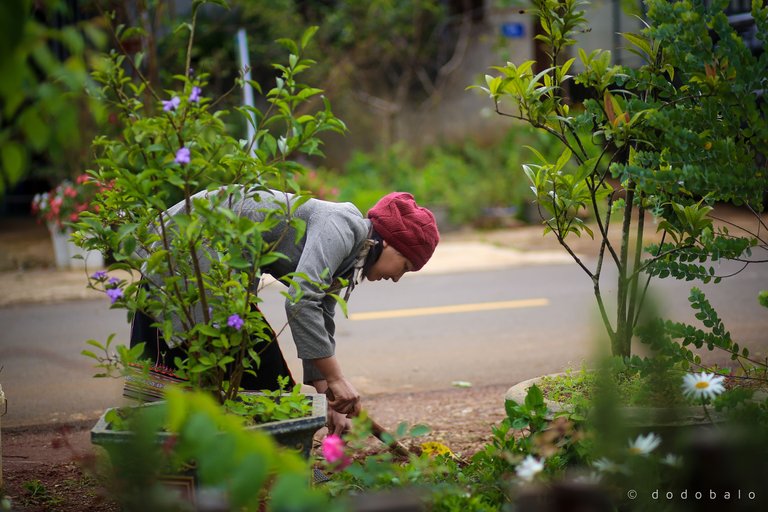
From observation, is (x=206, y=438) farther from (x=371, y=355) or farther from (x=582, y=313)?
(x=582, y=313)

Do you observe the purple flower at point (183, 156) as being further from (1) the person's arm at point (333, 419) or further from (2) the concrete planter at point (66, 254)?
(2) the concrete planter at point (66, 254)

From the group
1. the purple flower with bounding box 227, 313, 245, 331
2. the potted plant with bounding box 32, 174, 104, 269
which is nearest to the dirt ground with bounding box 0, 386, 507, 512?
the purple flower with bounding box 227, 313, 245, 331

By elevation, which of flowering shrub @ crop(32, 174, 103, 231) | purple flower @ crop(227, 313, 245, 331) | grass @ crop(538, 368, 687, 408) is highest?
purple flower @ crop(227, 313, 245, 331)

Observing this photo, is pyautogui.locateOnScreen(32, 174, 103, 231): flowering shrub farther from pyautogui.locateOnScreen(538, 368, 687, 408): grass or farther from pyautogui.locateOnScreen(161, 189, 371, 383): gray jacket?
pyautogui.locateOnScreen(538, 368, 687, 408): grass

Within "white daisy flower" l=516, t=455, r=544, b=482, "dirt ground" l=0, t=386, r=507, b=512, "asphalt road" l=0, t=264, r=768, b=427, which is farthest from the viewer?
"asphalt road" l=0, t=264, r=768, b=427

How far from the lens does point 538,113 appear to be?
3240 millimetres

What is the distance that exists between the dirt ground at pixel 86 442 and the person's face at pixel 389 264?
3.23 feet

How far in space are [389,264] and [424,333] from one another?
142 inches

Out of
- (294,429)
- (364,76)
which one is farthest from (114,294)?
(364,76)

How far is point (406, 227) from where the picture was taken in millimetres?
3271

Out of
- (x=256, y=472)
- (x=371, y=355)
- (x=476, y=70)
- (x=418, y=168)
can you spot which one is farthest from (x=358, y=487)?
(x=476, y=70)

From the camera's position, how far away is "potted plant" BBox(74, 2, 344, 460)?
2402 mm

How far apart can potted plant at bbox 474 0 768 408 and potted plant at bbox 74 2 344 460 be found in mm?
858

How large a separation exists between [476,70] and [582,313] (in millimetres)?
9476
